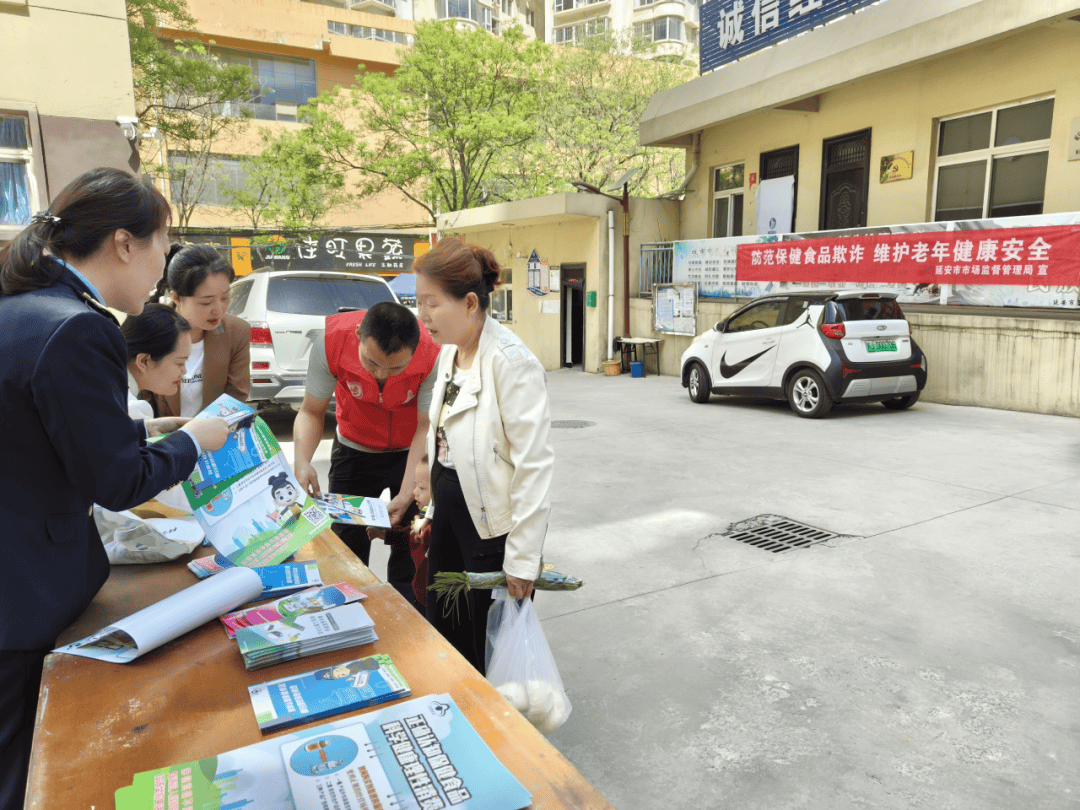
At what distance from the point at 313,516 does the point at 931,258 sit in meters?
10.4

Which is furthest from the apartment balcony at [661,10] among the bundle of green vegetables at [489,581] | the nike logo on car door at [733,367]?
the bundle of green vegetables at [489,581]

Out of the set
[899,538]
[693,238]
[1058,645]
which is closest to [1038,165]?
[693,238]

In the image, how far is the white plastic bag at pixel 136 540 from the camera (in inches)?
83.4

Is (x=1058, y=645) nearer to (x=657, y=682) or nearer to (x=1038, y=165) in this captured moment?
(x=657, y=682)

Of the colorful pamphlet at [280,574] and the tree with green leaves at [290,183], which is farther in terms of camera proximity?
the tree with green leaves at [290,183]

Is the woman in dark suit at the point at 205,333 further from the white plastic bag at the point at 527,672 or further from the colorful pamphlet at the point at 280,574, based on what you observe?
the white plastic bag at the point at 527,672

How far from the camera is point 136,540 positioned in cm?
214

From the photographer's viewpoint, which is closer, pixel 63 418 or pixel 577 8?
pixel 63 418

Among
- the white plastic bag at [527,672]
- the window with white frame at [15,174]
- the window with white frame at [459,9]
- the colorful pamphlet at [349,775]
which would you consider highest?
the window with white frame at [459,9]

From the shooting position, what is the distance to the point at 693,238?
16.0 metres

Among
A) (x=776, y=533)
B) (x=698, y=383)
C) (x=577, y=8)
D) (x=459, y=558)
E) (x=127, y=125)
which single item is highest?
(x=577, y=8)

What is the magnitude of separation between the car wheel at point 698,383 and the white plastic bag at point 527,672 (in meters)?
8.93

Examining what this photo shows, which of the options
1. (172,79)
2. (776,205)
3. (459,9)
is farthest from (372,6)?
(776,205)

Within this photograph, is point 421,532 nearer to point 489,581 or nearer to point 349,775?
point 489,581
